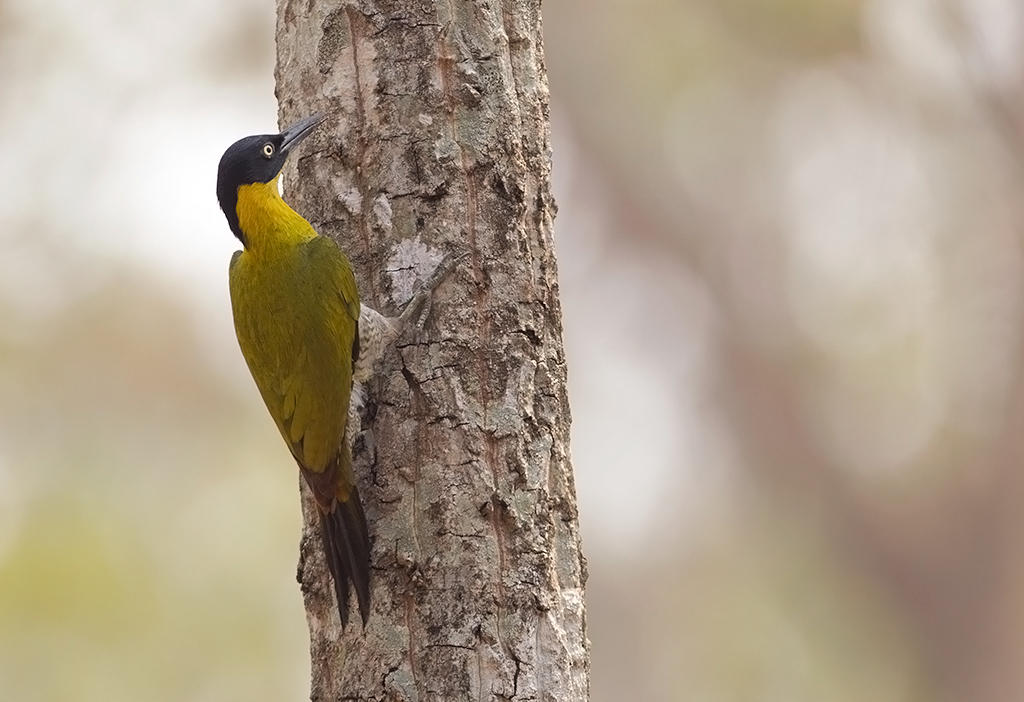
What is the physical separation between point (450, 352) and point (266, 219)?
1142 mm

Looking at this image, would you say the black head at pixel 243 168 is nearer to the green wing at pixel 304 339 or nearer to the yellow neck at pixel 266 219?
the yellow neck at pixel 266 219

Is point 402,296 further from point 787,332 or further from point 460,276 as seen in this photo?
point 787,332

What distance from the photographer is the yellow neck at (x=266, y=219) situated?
358 centimetres

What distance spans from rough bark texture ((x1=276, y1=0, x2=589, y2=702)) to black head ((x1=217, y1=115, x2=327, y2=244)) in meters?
0.31

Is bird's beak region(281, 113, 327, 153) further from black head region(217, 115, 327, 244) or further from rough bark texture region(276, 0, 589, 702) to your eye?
black head region(217, 115, 327, 244)

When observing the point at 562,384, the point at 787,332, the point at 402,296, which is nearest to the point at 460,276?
the point at 402,296

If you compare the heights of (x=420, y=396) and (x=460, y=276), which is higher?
(x=460, y=276)

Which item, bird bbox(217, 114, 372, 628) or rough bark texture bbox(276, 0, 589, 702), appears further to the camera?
bird bbox(217, 114, 372, 628)

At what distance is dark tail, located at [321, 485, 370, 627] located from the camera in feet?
9.07

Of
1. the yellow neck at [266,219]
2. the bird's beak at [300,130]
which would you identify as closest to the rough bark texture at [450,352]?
the bird's beak at [300,130]

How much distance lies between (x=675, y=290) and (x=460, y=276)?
25.7 ft

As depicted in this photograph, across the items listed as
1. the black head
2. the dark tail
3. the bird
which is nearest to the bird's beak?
the bird

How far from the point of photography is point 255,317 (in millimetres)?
3553

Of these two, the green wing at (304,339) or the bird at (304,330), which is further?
the green wing at (304,339)
